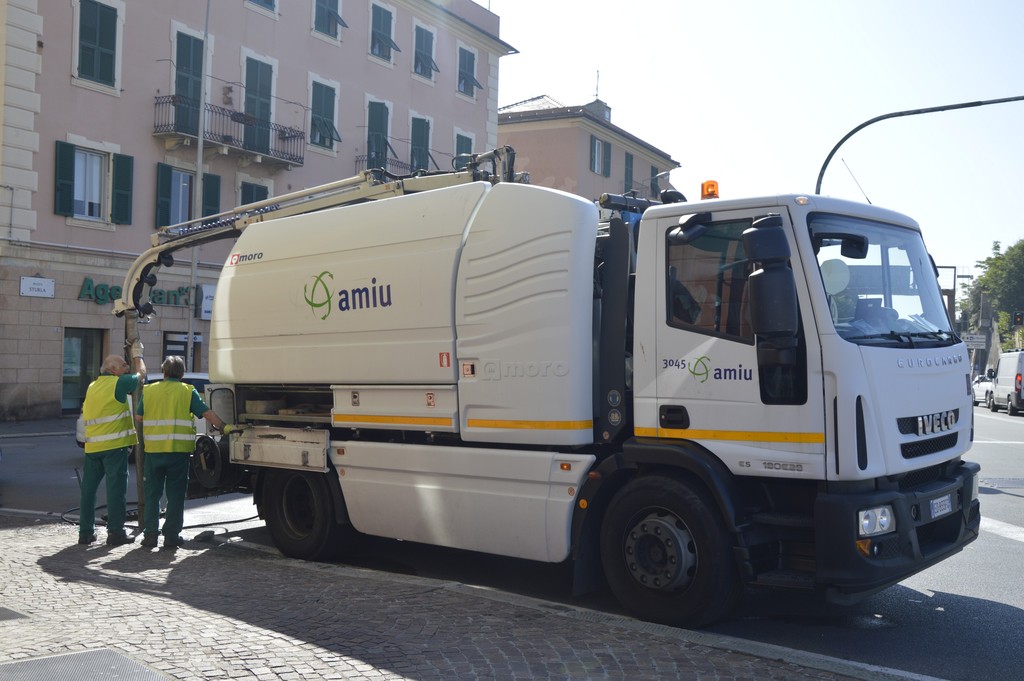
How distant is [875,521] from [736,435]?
0.86 meters

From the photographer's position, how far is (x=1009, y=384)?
117ft

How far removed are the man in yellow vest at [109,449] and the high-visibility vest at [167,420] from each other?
0.70ft

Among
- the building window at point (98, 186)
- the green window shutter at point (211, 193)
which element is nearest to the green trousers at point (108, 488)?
the building window at point (98, 186)

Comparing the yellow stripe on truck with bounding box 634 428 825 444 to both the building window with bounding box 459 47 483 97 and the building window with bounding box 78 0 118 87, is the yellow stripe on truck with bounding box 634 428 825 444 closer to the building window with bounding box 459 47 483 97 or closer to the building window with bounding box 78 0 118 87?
the building window with bounding box 78 0 118 87

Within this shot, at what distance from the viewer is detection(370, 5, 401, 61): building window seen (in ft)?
105

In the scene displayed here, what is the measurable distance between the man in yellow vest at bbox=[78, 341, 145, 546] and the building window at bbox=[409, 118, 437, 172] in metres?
25.0

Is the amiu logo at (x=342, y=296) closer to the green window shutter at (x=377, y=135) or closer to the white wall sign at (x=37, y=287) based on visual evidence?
the white wall sign at (x=37, y=287)

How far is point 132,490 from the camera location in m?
12.7

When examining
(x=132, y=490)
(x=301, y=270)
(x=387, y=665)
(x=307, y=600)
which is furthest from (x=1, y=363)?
(x=387, y=665)

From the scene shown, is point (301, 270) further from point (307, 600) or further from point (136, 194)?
point (136, 194)

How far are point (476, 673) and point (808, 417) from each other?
2.23m

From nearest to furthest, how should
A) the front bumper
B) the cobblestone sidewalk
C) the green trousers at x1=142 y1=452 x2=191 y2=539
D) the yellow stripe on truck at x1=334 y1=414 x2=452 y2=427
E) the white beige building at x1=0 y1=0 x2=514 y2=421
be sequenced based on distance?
the cobblestone sidewalk
the front bumper
the yellow stripe on truck at x1=334 y1=414 x2=452 y2=427
the green trousers at x1=142 y1=452 x2=191 y2=539
the white beige building at x1=0 y1=0 x2=514 y2=421

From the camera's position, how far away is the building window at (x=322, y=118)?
1177 inches

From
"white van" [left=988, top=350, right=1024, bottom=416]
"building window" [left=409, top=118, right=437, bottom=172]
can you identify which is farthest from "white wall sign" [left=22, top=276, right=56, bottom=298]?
"white van" [left=988, top=350, right=1024, bottom=416]
